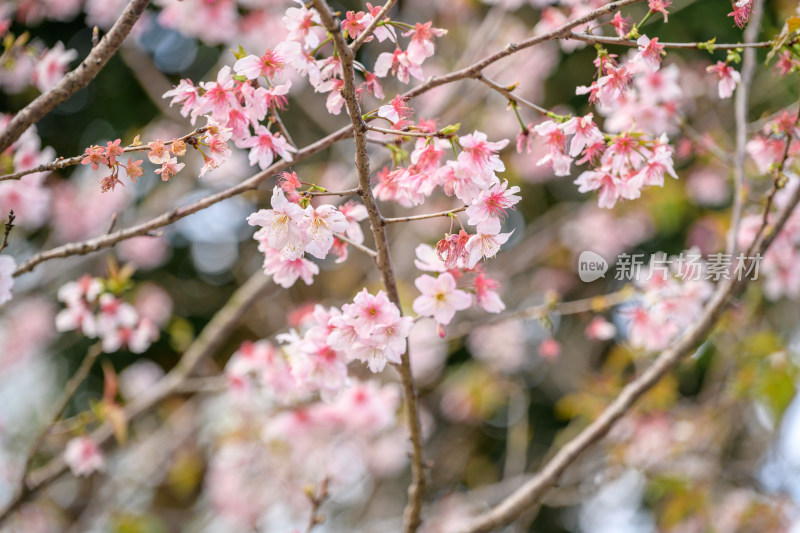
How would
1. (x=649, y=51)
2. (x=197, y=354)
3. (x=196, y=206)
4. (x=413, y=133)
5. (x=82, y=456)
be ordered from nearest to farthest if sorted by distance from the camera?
(x=413, y=133) → (x=649, y=51) → (x=196, y=206) → (x=82, y=456) → (x=197, y=354)

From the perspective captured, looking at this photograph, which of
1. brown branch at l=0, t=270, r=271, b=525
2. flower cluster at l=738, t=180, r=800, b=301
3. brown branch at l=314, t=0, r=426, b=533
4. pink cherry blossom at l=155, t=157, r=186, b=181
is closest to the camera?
brown branch at l=314, t=0, r=426, b=533

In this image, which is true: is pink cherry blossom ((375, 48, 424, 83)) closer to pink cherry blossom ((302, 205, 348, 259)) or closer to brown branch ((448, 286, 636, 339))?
pink cherry blossom ((302, 205, 348, 259))

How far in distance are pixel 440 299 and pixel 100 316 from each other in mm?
1246

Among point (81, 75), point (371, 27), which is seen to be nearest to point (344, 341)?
point (371, 27)

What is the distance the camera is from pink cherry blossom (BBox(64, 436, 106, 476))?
1.95 m

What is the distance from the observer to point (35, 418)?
3.95 meters

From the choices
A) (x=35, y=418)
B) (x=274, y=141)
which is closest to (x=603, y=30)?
(x=274, y=141)

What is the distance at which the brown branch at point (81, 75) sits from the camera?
1.07m

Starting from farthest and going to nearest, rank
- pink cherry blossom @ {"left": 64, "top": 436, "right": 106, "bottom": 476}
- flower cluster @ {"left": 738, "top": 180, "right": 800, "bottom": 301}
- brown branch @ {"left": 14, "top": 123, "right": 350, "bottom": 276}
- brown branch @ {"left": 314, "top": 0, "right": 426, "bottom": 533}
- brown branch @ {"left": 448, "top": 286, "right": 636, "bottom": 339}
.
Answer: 1. pink cherry blossom @ {"left": 64, "top": 436, "right": 106, "bottom": 476}
2. flower cluster @ {"left": 738, "top": 180, "right": 800, "bottom": 301}
3. brown branch @ {"left": 448, "top": 286, "right": 636, "bottom": 339}
4. brown branch @ {"left": 14, "top": 123, "right": 350, "bottom": 276}
5. brown branch @ {"left": 314, "top": 0, "right": 426, "bottom": 533}

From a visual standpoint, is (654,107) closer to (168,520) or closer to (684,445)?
(684,445)

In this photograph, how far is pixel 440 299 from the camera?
3.61 ft

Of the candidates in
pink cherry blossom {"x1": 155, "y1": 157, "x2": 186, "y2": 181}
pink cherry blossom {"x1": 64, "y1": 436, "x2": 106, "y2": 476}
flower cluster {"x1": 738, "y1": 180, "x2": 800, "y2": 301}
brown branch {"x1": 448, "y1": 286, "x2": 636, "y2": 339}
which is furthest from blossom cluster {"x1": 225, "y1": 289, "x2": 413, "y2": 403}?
flower cluster {"x1": 738, "y1": 180, "x2": 800, "y2": 301}

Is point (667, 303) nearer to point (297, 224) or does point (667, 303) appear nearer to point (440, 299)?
point (440, 299)

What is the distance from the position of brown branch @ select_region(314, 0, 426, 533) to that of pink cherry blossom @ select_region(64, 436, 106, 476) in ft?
3.83
